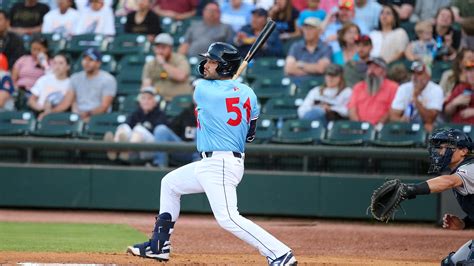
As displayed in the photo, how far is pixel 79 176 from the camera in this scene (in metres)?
12.3

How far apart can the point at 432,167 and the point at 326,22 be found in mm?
6671

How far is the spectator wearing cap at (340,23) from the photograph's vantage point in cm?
1324

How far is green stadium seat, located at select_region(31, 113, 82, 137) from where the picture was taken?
41.2 feet

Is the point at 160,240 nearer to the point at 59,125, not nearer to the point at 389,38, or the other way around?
A: the point at 59,125

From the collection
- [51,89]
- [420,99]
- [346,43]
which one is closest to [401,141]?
[420,99]

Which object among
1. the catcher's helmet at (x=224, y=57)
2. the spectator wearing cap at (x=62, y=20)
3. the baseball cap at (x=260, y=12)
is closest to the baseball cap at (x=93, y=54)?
the spectator wearing cap at (x=62, y=20)

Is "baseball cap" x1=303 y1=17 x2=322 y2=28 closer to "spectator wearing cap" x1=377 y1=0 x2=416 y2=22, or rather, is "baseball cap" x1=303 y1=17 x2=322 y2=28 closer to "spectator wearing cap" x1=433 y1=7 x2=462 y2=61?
"spectator wearing cap" x1=377 y1=0 x2=416 y2=22

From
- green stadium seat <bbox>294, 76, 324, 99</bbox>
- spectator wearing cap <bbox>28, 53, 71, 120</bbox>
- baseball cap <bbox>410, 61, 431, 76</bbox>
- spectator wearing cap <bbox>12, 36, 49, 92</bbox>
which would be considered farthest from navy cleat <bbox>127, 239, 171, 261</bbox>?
spectator wearing cap <bbox>12, 36, 49, 92</bbox>

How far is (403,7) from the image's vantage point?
13477 mm

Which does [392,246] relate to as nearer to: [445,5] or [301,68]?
[301,68]

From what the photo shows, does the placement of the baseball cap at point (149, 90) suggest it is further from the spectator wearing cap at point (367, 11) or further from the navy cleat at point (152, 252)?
the navy cleat at point (152, 252)

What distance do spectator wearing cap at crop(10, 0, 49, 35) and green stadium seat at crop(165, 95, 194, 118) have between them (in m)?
2.94

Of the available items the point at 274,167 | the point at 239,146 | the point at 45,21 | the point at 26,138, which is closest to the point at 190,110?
the point at 274,167

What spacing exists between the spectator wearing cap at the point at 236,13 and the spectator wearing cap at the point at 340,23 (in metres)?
1.16
